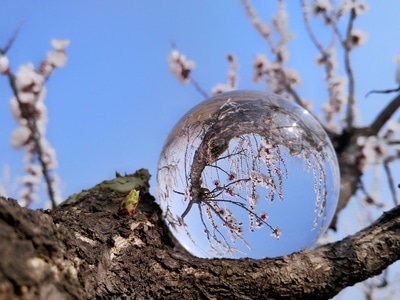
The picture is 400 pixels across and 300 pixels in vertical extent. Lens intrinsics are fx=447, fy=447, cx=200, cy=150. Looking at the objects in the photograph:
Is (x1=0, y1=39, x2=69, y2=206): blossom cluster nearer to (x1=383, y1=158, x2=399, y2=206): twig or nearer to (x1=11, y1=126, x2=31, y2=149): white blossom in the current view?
(x1=11, y1=126, x2=31, y2=149): white blossom

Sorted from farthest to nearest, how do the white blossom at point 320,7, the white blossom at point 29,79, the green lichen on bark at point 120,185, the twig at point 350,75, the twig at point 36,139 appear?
the white blossom at point 320,7 → the white blossom at point 29,79 → the twig at point 350,75 → the twig at point 36,139 → the green lichen on bark at point 120,185

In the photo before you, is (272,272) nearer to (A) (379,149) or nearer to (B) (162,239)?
(B) (162,239)

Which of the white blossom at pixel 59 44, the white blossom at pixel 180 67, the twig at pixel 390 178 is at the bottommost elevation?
the twig at pixel 390 178

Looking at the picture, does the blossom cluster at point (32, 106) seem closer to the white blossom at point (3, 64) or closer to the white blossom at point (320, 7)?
the white blossom at point (3, 64)

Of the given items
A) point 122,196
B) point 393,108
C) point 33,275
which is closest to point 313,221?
point 122,196

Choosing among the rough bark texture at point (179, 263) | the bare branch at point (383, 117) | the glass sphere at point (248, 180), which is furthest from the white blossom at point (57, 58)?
the glass sphere at point (248, 180)

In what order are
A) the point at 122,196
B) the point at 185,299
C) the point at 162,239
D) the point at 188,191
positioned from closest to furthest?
the point at 185,299 → the point at 188,191 → the point at 162,239 → the point at 122,196
